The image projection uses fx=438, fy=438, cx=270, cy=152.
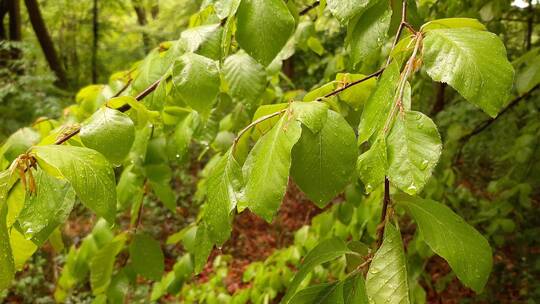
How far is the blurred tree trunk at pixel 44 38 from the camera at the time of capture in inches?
271

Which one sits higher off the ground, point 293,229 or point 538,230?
point 538,230

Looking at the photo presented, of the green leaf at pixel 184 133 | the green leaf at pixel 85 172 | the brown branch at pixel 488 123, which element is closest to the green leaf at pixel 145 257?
the green leaf at pixel 184 133

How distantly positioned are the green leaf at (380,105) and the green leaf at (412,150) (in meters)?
0.04

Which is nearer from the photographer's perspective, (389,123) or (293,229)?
(389,123)

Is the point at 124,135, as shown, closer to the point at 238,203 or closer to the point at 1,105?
the point at 238,203

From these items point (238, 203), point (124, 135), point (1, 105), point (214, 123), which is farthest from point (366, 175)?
point (1, 105)

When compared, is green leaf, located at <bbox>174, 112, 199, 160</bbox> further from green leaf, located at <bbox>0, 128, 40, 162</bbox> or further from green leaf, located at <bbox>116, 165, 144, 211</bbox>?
green leaf, located at <bbox>0, 128, 40, 162</bbox>

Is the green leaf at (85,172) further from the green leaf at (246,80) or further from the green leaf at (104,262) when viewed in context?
the green leaf at (104,262)

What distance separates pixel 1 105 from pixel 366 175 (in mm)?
6026

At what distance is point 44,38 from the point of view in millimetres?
7340

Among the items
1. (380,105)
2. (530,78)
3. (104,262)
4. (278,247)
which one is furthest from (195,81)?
(278,247)

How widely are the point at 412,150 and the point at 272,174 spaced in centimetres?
17

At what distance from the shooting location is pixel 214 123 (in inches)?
51.9

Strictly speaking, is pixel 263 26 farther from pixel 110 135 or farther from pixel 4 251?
pixel 4 251
